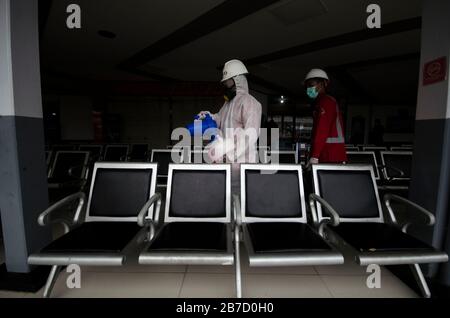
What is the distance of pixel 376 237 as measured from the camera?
158 centimetres

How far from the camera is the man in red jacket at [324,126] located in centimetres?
222

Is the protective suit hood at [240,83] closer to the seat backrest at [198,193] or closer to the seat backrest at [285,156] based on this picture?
Result: the seat backrest at [198,193]

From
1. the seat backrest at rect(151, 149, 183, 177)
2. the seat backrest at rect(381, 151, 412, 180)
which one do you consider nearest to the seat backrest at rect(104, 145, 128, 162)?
the seat backrest at rect(151, 149, 183, 177)

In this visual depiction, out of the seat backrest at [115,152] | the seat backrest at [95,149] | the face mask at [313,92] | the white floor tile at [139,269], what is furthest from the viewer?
the seat backrest at [115,152]

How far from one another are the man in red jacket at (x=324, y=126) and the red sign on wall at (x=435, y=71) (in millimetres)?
656

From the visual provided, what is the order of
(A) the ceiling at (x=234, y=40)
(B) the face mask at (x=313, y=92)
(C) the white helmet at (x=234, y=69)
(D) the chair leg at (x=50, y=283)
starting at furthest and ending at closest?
(A) the ceiling at (x=234, y=40), (B) the face mask at (x=313, y=92), (C) the white helmet at (x=234, y=69), (D) the chair leg at (x=50, y=283)

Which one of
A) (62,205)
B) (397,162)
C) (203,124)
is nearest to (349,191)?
(203,124)

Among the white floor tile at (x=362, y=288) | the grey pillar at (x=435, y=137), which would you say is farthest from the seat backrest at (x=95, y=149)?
the grey pillar at (x=435, y=137)

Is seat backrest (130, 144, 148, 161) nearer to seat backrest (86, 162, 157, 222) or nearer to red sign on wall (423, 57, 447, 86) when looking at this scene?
seat backrest (86, 162, 157, 222)

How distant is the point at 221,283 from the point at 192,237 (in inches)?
16.6

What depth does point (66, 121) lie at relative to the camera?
1077 cm

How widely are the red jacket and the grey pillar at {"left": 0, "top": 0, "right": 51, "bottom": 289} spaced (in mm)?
2228

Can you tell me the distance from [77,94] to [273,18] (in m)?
9.74

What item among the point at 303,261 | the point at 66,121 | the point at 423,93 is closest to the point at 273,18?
the point at 423,93
